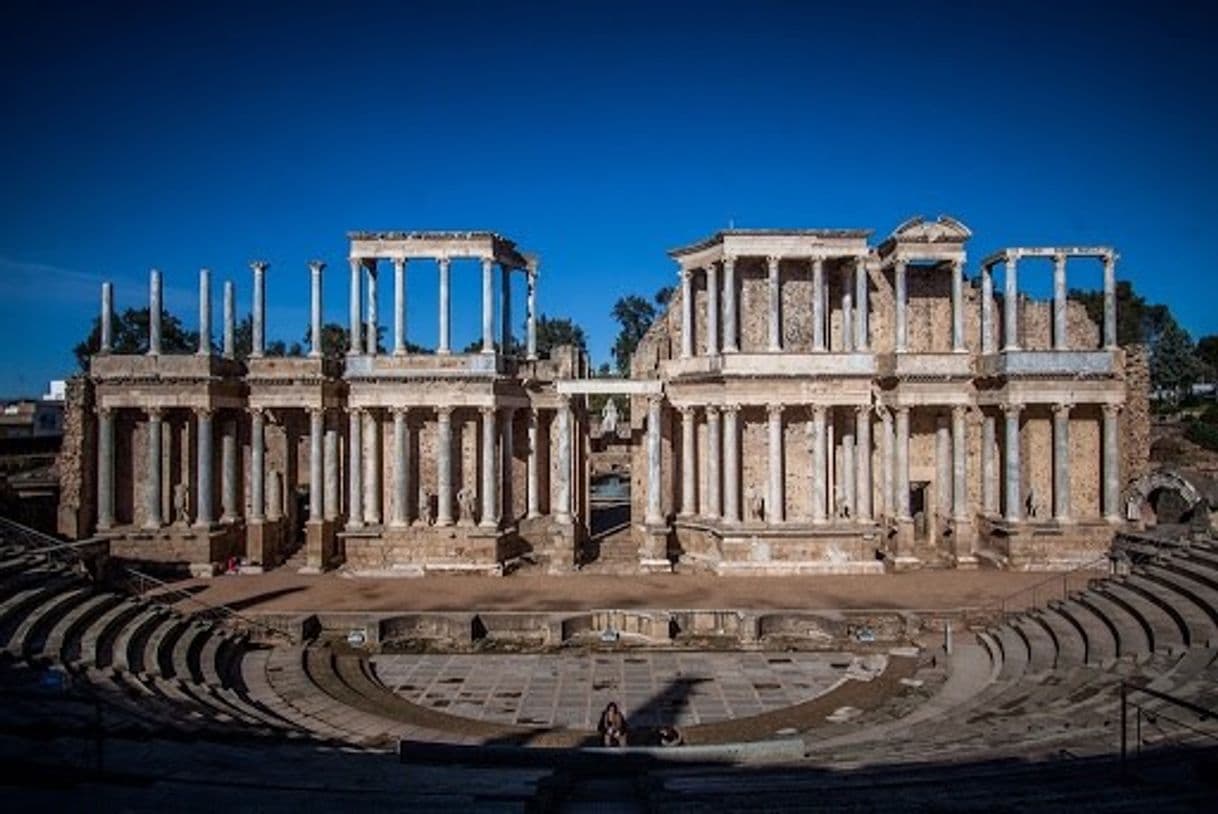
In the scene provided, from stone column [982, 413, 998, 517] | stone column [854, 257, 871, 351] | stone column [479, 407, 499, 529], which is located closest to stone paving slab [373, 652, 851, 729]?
stone column [479, 407, 499, 529]

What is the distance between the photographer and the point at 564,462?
31.4 meters

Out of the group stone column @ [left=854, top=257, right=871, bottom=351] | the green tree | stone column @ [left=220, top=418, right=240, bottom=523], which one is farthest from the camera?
the green tree

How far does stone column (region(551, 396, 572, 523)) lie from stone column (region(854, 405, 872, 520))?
394 inches

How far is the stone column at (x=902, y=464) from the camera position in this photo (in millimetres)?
30828

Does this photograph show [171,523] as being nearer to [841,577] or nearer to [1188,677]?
[841,577]

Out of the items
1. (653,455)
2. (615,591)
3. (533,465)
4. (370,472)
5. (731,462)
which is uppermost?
(653,455)

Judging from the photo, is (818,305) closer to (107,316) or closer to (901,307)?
(901,307)

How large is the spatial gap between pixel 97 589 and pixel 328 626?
5.24 metres

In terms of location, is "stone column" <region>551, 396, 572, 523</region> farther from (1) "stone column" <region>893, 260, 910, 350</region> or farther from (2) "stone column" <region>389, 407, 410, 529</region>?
(1) "stone column" <region>893, 260, 910, 350</region>

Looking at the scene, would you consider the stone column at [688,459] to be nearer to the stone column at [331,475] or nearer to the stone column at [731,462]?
the stone column at [731,462]

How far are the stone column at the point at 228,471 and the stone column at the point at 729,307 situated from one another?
699 inches

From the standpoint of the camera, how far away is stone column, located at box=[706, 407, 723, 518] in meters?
30.9

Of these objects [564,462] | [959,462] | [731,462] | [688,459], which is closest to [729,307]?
[731,462]

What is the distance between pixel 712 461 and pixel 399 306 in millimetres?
12112
